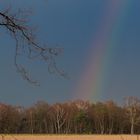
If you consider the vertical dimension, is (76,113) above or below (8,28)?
above

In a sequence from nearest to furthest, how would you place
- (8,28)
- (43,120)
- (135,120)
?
1. (8,28)
2. (135,120)
3. (43,120)

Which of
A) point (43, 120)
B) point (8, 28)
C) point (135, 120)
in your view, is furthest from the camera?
point (43, 120)

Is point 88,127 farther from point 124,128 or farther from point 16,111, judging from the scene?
point 16,111

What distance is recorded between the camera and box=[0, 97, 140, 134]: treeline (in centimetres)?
10816

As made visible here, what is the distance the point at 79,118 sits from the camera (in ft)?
357

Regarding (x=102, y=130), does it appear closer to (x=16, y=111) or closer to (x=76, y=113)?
(x=76, y=113)

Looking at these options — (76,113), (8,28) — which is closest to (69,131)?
(76,113)

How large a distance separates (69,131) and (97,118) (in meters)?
7.88

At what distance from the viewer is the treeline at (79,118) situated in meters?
108

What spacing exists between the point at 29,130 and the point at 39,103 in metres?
10.7

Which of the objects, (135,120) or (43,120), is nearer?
(135,120)

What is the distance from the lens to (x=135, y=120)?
351 feet

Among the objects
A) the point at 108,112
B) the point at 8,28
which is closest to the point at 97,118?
the point at 108,112

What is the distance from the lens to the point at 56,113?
117688 millimetres
